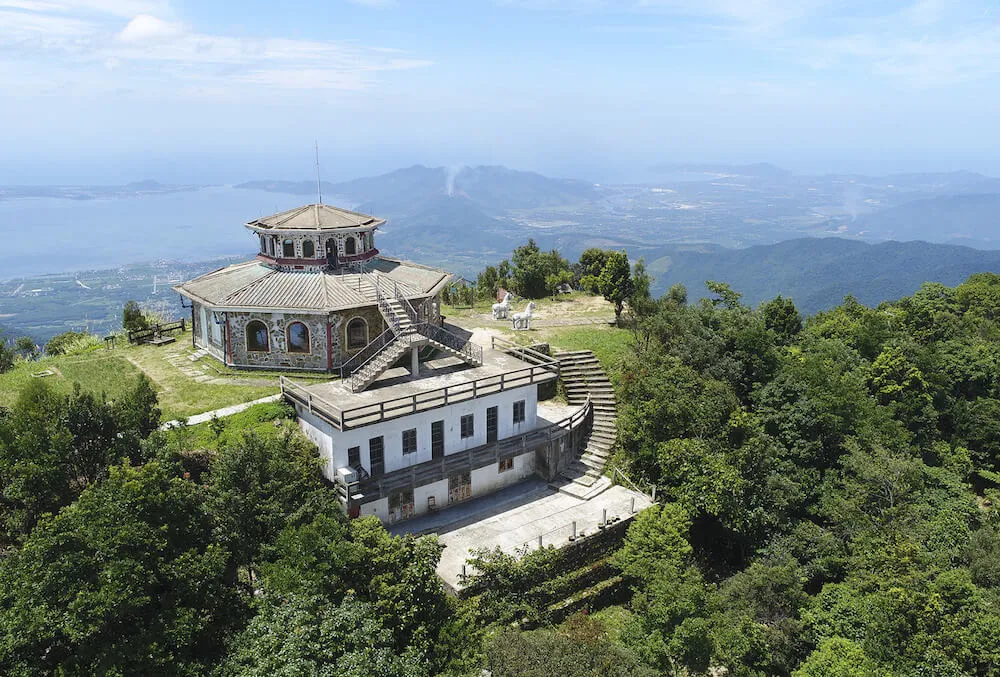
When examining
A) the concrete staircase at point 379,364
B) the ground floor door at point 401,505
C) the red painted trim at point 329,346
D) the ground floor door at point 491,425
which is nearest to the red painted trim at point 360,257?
the red painted trim at point 329,346

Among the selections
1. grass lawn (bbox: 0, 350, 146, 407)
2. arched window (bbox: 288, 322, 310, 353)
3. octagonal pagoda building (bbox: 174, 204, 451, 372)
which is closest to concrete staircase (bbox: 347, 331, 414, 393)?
octagonal pagoda building (bbox: 174, 204, 451, 372)

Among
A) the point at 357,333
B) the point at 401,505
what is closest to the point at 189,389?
the point at 357,333

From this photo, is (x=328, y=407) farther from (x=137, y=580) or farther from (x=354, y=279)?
(x=354, y=279)

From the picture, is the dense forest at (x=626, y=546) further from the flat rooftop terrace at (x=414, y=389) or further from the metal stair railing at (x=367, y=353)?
the metal stair railing at (x=367, y=353)

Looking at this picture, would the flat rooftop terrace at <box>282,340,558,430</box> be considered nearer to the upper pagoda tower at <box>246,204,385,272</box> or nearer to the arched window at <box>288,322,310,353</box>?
the arched window at <box>288,322,310,353</box>

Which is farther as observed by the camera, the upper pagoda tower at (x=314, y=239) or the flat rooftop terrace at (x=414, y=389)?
the upper pagoda tower at (x=314, y=239)

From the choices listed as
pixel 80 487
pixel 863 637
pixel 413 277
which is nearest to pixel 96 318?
pixel 413 277
